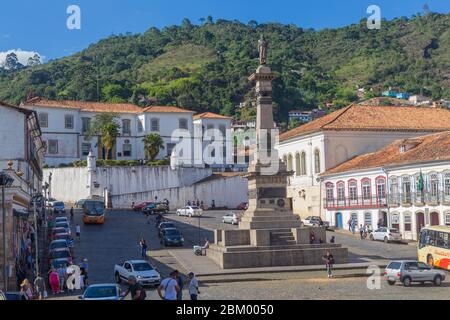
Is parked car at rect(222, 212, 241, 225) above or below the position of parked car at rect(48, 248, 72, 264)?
above

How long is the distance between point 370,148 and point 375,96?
308ft

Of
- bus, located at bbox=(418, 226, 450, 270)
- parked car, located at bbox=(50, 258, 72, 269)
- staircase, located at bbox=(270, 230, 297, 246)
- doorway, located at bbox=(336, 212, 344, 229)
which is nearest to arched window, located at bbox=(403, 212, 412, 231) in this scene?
doorway, located at bbox=(336, 212, 344, 229)

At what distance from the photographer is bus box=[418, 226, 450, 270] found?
96.8 ft

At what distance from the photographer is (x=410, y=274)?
24.5 m

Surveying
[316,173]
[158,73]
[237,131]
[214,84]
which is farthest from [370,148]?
[158,73]

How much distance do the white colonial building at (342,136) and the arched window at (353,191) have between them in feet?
12.5

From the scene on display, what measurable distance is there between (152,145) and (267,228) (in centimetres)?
4075

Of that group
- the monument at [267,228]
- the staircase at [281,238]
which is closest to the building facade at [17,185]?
the monument at [267,228]

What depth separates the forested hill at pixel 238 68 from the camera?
396 ft

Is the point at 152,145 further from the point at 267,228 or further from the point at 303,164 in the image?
the point at 267,228

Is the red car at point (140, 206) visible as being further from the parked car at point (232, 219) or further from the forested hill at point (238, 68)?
the forested hill at point (238, 68)

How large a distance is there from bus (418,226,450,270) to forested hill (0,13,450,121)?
81.7 meters

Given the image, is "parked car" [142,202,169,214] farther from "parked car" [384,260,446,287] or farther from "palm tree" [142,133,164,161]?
"parked car" [384,260,446,287]

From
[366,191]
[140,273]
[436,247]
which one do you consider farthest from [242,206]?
[140,273]
